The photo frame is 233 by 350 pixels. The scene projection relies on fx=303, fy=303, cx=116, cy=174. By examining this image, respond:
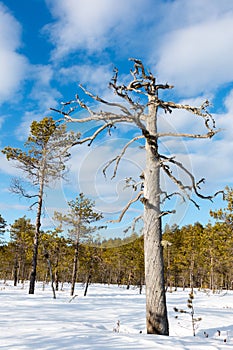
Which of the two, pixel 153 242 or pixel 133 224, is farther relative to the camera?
pixel 133 224

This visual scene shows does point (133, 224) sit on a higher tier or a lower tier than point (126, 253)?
higher

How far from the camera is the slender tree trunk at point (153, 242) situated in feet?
19.8

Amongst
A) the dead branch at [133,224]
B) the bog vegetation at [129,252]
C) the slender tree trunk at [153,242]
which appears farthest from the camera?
the bog vegetation at [129,252]

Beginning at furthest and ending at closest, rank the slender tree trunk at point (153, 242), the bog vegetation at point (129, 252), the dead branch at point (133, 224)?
the bog vegetation at point (129, 252)
the dead branch at point (133, 224)
the slender tree trunk at point (153, 242)

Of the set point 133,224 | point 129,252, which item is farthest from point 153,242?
point 129,252

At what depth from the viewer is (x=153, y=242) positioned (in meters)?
6.40

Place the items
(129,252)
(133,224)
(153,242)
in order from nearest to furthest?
1. (153,242)
2. (133,224)
3. (129,252)

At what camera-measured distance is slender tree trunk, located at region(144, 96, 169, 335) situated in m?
6.05

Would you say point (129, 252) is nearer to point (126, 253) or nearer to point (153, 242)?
point (126, 253)

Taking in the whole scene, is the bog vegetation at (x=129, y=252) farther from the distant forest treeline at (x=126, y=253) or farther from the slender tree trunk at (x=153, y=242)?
the slender tree trunk at (x=153, y=242)

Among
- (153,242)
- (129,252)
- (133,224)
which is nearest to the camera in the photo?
(153,242)

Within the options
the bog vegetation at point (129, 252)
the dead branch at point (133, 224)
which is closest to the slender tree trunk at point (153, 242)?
the dead branch at point (133, 224)

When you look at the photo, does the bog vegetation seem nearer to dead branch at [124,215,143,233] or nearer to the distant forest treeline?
the distant forest treeline

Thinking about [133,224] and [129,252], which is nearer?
[133,224]
